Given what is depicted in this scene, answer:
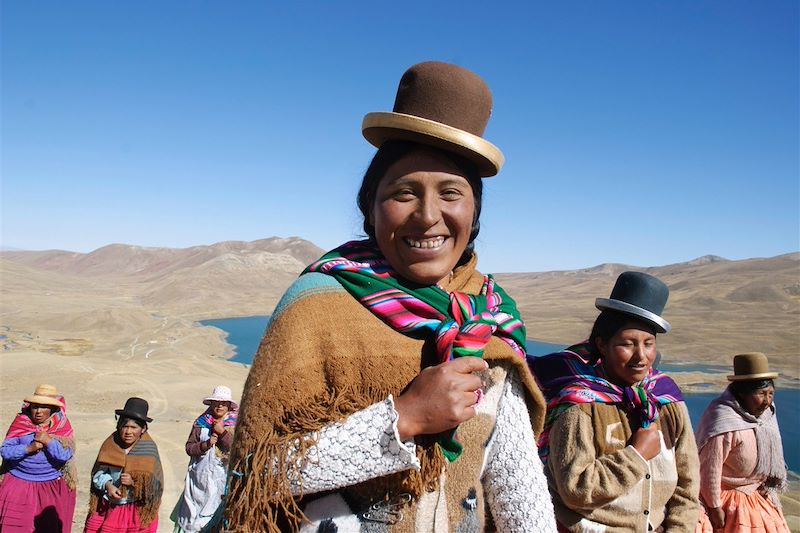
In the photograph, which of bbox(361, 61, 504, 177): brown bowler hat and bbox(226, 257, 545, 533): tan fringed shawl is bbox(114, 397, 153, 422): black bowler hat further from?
bbox(361, 61, 504, 177): brown bowler hat

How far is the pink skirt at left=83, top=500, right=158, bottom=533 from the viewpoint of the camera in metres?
5.21

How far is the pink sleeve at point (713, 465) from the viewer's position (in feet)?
12.2

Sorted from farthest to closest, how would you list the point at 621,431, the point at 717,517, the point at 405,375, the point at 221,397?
the point at 221,397, the point at 717,517, the point at 621,431, the point at 405,375

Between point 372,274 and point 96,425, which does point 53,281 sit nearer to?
point 96,425

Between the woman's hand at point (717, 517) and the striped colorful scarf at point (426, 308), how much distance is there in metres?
3.01

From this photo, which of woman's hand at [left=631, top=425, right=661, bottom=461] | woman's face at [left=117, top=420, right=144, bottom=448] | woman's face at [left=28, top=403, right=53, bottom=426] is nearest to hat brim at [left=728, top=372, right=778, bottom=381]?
woman's hand at [left=631, top=425, right=661, bottom=461]

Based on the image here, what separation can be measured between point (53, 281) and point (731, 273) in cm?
8993

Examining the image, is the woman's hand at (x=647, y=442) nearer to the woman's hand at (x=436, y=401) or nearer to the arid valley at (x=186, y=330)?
the woman's hand at (x=436, y=401)

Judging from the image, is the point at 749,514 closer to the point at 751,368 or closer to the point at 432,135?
the point at 751,368

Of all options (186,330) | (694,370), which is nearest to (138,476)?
(694,370)

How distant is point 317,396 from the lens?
4.50 feet

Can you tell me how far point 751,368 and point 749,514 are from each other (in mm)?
953

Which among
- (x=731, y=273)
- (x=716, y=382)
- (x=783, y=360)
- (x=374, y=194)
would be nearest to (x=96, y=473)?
(x=374, y=194)

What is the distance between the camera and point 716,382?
2533 cm
